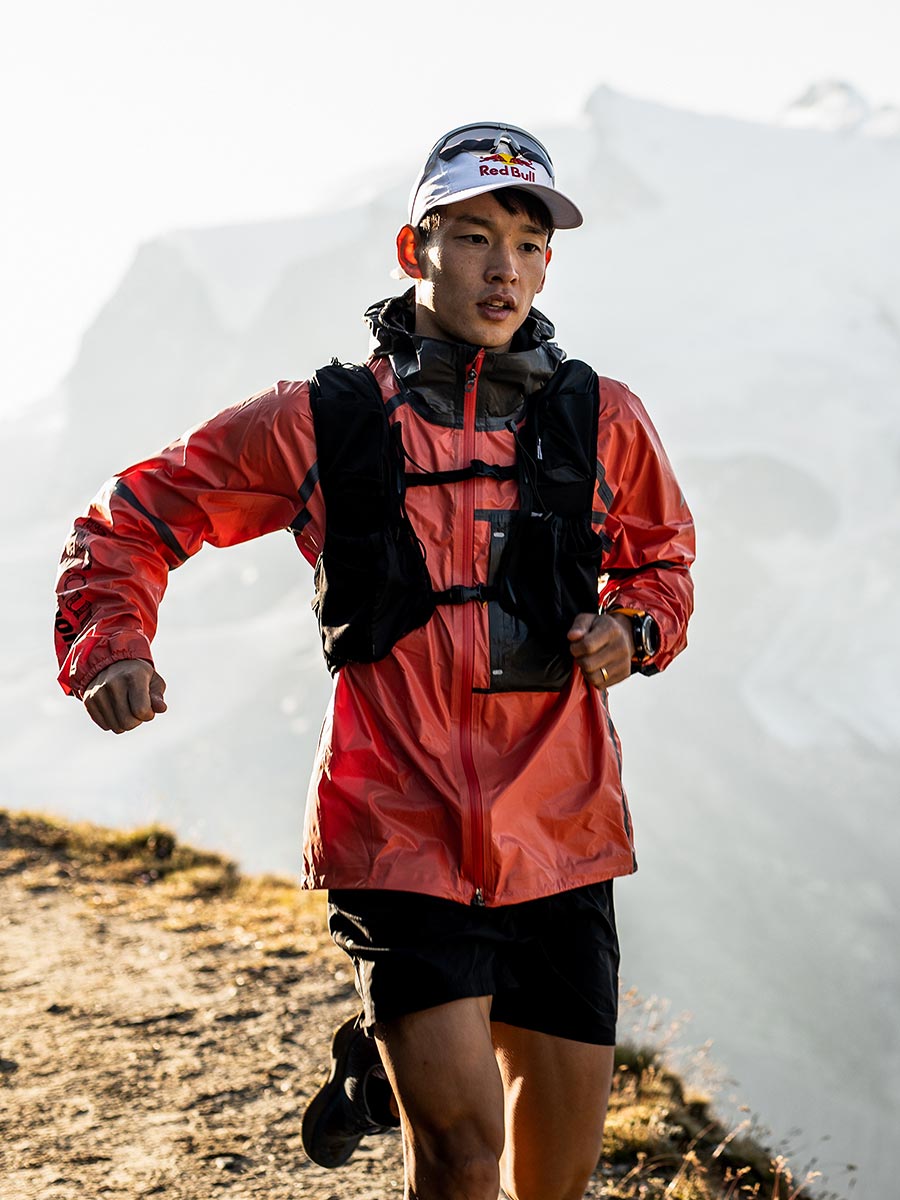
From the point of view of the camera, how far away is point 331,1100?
343 cm

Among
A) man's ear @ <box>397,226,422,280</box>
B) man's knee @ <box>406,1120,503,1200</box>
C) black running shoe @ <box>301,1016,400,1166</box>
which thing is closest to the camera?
man's knee @ <box>406,1120,503,1200</box>

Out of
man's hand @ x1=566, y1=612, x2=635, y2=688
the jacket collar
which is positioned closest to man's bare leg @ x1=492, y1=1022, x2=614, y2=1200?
man's hand @ x1=566, y1=612, x2=635, y2=688

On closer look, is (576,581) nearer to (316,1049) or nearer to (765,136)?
(316,1049)

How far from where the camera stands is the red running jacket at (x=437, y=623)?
254 centimetres

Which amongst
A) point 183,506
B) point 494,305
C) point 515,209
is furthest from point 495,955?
point 515,209

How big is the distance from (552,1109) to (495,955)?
452mm

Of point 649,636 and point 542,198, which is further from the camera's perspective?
point 542,198

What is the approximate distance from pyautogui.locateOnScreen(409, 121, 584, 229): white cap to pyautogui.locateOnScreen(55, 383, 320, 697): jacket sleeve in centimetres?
62

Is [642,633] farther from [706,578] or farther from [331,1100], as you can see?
[706,578]

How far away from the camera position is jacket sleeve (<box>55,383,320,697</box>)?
2.71m

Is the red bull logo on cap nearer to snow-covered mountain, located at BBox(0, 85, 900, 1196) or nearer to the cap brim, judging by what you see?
the cap brim

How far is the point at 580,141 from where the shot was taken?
151 meters

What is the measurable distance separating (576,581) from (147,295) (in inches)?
6411

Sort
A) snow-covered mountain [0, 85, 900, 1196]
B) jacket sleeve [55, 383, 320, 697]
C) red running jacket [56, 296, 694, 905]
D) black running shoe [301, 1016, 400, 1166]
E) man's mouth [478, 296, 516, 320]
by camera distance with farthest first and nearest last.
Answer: snow-covered mountain [0, 85, 900, 1196] → black running shoe [301, 1016, 400, 1166] → man's mouth [478, 296, 516, 320] → jacket sleeve [55, 383, 320, 697] → red running jacket [56, 296, 694, 905]
